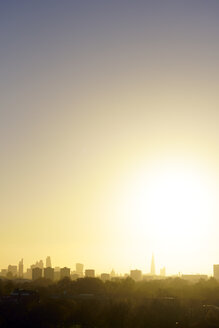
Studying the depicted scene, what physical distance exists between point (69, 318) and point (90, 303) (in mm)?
5248

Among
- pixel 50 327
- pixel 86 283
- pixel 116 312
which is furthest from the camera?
pixel 86 283

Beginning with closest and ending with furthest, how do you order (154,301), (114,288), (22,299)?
(154,301)
(22,299)
(114,288)

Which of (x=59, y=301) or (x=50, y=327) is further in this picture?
(x=59, y=301)

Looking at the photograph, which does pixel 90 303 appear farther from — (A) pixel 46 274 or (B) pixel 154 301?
(A) pixel 46 274

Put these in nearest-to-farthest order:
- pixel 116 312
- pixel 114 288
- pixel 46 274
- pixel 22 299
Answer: pixel 116 312, pixel 22 299, pixel 114 288, pixel 46 274

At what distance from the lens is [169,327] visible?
40.0m

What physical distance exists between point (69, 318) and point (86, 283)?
3143 centimetres


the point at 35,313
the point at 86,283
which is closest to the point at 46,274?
the point at 86,283

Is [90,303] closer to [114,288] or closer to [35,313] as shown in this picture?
[35,313]

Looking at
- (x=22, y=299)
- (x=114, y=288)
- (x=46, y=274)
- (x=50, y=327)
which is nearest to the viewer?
(x=50, y=327)

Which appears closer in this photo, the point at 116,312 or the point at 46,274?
the point at 116,312

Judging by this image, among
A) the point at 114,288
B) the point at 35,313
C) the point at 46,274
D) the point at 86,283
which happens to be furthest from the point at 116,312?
the point at 46,274

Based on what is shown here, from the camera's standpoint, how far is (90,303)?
4788cm

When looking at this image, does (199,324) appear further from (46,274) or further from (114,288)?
(46,274)
